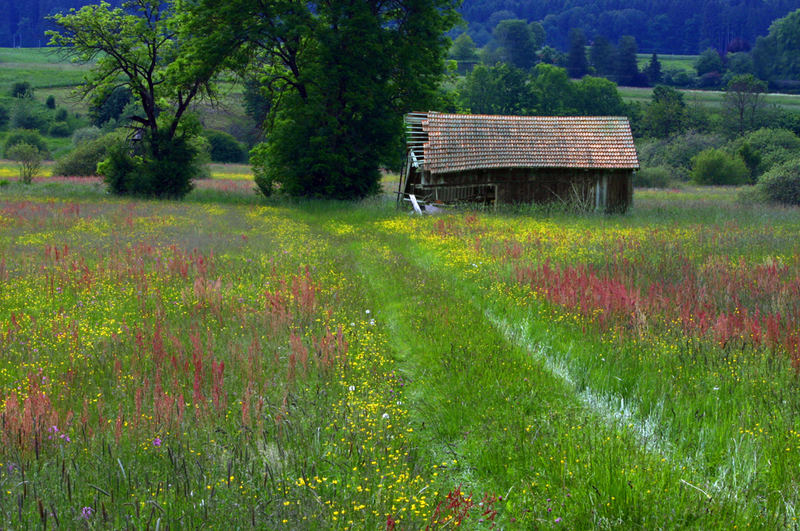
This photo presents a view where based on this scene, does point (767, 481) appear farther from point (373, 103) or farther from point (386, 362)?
point (373, 103)

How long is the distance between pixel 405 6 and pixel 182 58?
1137 centimetres

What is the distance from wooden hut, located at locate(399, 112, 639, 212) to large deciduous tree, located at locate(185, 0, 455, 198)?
2799mm

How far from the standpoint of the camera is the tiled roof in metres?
Result: 28.7

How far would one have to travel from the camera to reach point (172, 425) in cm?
498

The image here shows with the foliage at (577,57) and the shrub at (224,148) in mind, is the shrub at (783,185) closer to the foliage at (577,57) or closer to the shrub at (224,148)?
the shrub at (224,148)

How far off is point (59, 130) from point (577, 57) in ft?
373

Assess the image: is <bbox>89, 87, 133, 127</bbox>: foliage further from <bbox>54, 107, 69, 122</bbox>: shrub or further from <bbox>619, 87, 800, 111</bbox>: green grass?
<bbox>619, 87, 800, 111</bbox>: green grass

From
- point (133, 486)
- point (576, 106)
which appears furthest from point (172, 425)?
point (576, 106)

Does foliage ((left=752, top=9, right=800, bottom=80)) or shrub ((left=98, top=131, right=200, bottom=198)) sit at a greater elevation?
foliage ((left=752, top=9, right=800, bottom=80))

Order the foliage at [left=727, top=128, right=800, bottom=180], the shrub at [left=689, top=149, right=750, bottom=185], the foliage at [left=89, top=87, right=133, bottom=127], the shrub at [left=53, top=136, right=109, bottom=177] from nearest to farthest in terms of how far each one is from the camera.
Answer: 1. the shrub at [left=53, top=136, right=109, bottom=177]
2. the shrub at [left=689, top=149, right=750, bottom=185]
3. the foliage at [left=727, top=128, right=800, bottom=180]
4. the foliage at [left=89, top=87, right=133, bottom=127]

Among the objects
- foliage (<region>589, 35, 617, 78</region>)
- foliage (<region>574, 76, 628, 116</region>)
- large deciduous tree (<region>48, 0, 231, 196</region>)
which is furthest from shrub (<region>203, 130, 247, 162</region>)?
foliage (<region>589, 35, 617, 78</region>)

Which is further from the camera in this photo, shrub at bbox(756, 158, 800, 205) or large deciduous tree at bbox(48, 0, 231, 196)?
shrub at bbox(756, 158, 800, 205)

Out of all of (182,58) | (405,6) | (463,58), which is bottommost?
(182,58)

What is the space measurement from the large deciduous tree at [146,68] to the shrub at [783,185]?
28.6 meters
